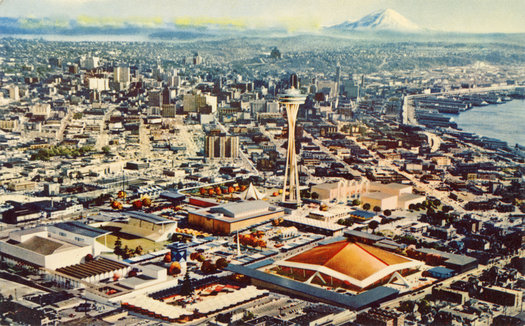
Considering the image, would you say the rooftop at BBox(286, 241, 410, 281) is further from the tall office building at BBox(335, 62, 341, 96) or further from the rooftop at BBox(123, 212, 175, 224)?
the tall office building at BBox(335, 62, 341, 96)

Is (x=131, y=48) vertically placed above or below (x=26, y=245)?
above

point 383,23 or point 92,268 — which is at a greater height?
point 383,23

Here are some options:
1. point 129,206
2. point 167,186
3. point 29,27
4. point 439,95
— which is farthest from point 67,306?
point 439,95

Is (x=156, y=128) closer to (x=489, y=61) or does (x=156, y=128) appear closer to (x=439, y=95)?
(x=439, y=95)

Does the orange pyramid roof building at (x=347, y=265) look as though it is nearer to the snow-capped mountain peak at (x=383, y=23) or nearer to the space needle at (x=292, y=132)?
the space needle at (x=292, y=132)

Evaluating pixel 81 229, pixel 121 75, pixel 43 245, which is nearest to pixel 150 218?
pixel 81 229

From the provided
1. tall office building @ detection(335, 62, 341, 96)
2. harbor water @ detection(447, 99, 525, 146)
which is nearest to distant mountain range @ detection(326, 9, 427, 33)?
harbor water @ detection(447, 99, 525, 146)

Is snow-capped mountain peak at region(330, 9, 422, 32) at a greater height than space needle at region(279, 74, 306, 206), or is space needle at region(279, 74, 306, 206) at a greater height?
snow-capped mountain peak at region(330, 9, 422, 32)

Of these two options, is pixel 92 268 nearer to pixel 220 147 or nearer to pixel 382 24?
pixel 220 147

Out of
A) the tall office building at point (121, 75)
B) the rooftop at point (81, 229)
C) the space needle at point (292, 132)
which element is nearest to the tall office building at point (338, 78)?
the tall office building at point (121, 75)
